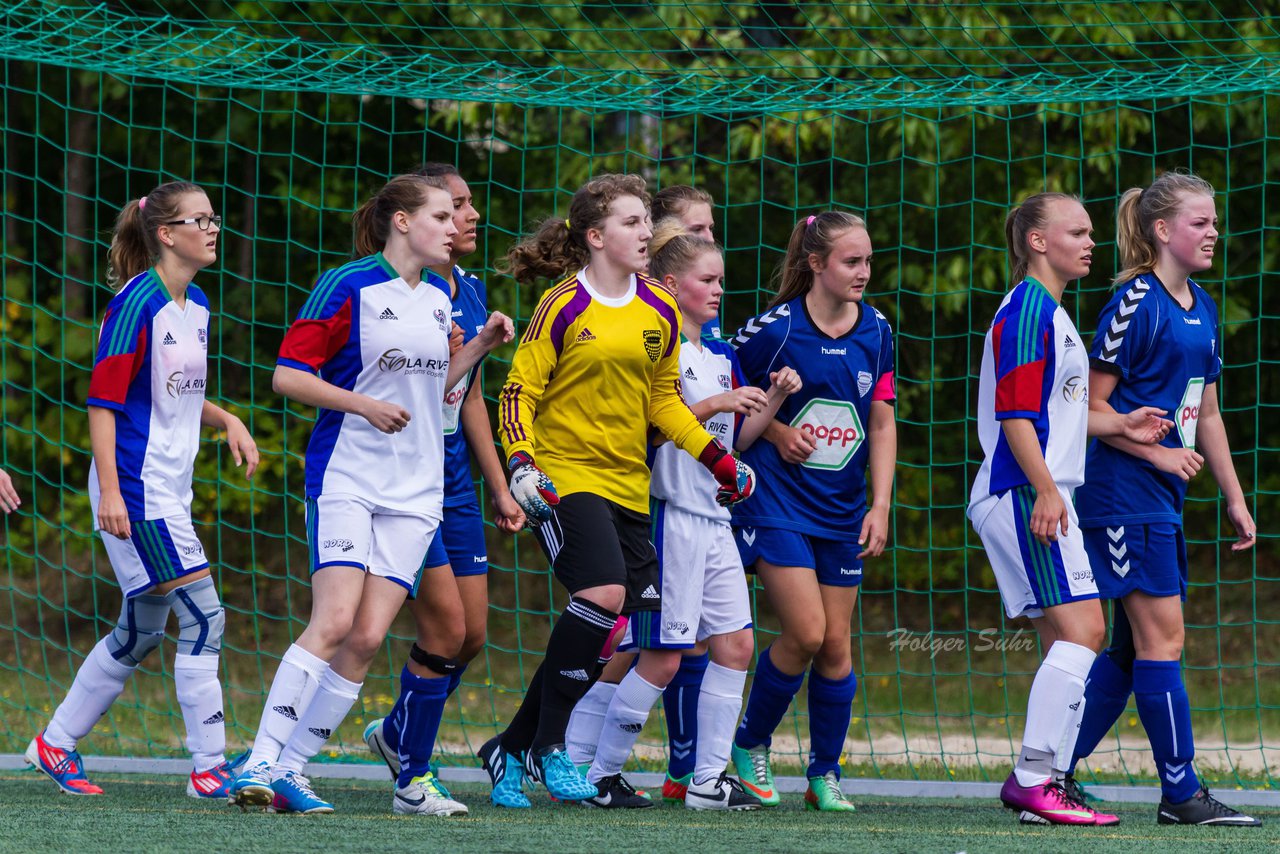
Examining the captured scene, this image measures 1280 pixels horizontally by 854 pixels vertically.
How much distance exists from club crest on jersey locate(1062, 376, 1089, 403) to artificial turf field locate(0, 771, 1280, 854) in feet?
3.67

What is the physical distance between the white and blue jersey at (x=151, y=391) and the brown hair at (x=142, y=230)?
140 millimetres

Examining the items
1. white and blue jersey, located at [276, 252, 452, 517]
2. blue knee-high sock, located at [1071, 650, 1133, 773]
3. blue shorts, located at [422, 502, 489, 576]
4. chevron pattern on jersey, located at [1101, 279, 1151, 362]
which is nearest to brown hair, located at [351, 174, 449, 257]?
white and blue jersey, located at [276, 252, 452, 517]

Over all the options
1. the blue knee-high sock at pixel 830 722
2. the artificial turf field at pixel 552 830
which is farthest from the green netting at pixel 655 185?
the artificial turf field at pixel 552 830

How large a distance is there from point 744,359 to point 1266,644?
525 centimetres

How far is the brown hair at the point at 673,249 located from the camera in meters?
4.93

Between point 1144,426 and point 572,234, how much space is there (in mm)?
1628

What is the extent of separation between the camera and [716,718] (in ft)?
15.6

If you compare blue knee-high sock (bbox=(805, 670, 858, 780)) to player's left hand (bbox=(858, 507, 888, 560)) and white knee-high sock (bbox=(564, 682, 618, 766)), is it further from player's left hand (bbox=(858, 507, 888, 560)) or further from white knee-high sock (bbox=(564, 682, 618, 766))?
white knee-high sock (bbox=(564, 682, 618, 766))

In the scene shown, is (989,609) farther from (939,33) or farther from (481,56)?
(481,56)

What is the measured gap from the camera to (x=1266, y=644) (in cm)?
905

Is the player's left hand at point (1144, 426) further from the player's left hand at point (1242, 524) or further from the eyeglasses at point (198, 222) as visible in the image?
the eyeglasses at point (198, 222)

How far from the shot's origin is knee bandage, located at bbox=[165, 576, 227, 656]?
4.83 metres

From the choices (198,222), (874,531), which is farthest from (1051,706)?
(198,222)

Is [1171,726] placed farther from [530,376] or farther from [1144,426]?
[530,376]
